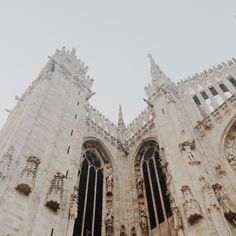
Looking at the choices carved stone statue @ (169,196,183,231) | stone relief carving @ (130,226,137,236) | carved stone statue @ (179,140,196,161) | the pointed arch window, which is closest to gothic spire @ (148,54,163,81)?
the pointed arch window

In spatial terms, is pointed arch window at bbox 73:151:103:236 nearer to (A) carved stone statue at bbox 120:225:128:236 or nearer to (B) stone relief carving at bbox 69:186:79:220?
(A) carved stone statue at bbox 120:225:128:236

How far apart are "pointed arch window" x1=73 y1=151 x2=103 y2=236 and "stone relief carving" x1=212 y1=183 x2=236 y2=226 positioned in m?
4.95

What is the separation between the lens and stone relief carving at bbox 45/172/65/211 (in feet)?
33.2

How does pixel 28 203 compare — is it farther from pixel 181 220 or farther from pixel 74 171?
pixel 181 220

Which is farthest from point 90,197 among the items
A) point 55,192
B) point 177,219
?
point 177,219

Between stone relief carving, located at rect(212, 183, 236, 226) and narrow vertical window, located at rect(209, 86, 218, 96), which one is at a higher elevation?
narrow vertical window, located at rect(209, 86, 218, 96)

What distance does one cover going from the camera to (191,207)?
35.0 feet

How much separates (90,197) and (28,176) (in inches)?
192

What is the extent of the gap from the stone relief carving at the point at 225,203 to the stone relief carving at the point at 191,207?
0.79 metres

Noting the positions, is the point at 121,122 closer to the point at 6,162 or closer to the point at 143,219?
the point at 143,219

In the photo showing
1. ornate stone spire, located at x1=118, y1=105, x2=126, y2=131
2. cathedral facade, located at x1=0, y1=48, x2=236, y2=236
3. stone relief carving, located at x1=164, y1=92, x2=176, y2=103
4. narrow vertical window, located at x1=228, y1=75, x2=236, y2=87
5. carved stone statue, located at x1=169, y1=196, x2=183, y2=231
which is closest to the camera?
cathedral facade, located at x1=0, y1=48, x2=236, y2=236

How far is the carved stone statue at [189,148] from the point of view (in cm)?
1267

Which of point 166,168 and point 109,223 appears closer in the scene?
point 109,223

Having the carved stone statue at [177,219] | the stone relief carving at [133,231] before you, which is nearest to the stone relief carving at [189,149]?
the carved stone statue at [177,219]
